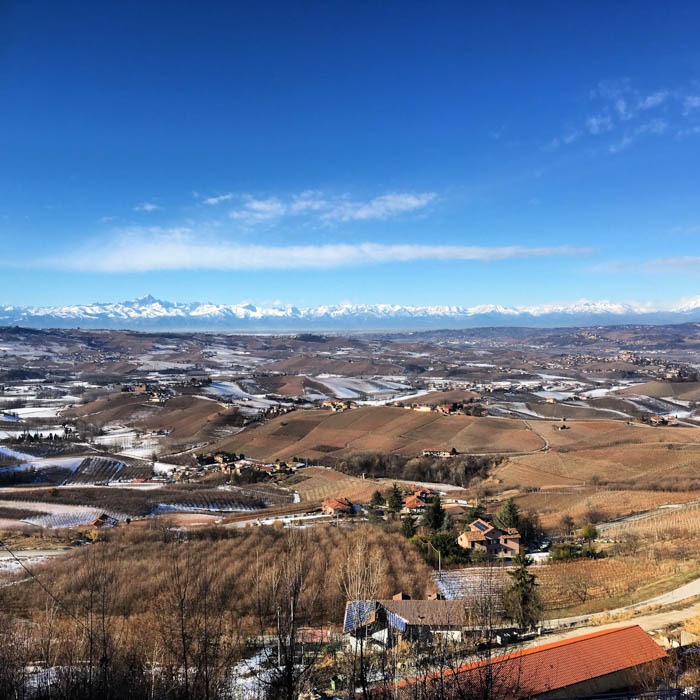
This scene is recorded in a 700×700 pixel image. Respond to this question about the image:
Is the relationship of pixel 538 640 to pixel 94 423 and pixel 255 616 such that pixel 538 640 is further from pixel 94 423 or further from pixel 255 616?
pixel 94 423

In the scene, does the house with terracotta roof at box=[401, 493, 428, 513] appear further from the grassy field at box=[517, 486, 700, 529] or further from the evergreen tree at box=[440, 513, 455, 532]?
the grassy field at box=[517, 486, 700, 529]

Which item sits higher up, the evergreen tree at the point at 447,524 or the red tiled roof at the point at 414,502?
the evergreen tree at the point at 447,524

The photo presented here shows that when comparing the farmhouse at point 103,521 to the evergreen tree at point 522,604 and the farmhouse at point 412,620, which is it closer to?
the farmhouse at point 412,620

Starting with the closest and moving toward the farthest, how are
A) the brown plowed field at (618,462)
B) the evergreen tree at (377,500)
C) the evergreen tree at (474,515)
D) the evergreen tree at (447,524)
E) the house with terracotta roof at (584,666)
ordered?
the house with terracotta roof at (584,666) < the evergreen tree at (447,524) < the evergreen tree at (474,515) < the evergreen tree at (377,500) < the brown plowed field at (618,462)

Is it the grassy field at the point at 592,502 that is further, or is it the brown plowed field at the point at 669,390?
the brown plowed field at the point at 669,390

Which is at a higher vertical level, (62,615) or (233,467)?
(62,615)

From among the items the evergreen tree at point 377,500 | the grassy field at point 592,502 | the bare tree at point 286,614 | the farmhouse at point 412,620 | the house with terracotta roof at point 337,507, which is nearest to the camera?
the bare tree at point 286,614

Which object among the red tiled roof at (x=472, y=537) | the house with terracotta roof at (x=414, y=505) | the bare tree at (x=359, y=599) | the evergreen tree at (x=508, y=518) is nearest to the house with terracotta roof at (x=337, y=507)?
the house with terracotta roof at (x=414, y=505)

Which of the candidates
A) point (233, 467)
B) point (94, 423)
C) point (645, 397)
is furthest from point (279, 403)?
point (645, 397)
